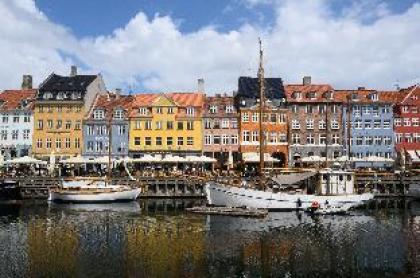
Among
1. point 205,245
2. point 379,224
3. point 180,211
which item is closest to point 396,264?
point 205,245

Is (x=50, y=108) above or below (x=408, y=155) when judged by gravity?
above

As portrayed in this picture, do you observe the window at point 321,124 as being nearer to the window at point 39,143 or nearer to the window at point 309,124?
the window at point 309,124

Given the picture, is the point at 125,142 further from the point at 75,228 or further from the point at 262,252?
the point at 262,252

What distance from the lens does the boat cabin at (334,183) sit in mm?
51094

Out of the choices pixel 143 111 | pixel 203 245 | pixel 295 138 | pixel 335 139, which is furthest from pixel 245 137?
pixel 203 245

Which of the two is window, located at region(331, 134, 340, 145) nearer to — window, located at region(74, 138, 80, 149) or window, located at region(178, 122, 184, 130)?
window, located at region(178, 122, 184, 130)

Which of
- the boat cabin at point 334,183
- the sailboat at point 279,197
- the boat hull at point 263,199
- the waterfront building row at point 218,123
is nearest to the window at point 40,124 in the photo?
the waterfront building row at point 218,123

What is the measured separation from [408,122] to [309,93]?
53.7 ft

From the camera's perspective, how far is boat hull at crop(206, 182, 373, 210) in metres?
49.2

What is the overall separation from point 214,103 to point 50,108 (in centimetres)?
2508

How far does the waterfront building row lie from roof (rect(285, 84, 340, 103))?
151 mm

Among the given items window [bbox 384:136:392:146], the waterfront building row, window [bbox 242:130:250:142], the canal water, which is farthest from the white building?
window [bbox 384:136:392:146]

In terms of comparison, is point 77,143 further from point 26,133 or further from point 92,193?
point 92,193

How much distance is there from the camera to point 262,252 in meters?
31.2
